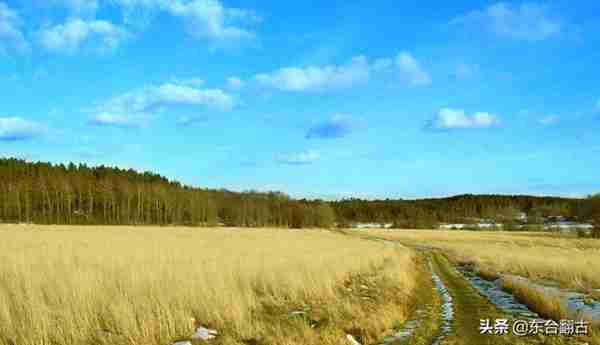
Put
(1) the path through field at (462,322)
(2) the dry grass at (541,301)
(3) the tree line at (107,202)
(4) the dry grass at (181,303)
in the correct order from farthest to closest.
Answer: (3) the tree line at (107,202), (2) the dry grass at (541,301), (1) the path through field at (462,322), (4) the dry grass at (181,303)

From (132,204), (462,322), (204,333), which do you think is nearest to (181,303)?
(204,333)

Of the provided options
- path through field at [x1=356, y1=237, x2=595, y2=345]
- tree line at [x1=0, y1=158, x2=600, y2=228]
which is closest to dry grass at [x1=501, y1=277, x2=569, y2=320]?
path through field at [x1=356, y1=237, x2=595, y2=345]

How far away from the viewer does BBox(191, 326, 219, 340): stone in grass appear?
913cm

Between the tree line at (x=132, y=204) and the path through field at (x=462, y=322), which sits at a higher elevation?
the tree line at (x=132, y=204)

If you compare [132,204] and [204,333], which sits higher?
[132,204]

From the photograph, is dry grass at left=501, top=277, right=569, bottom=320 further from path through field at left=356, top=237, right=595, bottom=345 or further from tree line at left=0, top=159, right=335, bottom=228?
tree line at left=0, top=159, right=335, bottom=228

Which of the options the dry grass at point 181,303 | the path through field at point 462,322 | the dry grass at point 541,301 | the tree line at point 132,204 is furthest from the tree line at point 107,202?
the dry grass at point 541,301

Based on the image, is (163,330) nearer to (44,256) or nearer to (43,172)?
(44,256)

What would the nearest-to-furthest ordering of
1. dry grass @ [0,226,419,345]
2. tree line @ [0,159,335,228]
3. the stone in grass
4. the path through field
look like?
dry grass @ [0,226,419,345], the stone in grass, the path through field, tree line @ [0,159,335,228]

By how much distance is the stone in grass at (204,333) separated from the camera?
9128mm

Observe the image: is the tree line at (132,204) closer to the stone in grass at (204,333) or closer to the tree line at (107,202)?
the tree line at (107,202)

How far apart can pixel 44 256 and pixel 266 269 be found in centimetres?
910

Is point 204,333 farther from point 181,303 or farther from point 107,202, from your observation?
point 107,202

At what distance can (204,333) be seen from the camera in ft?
30.6
